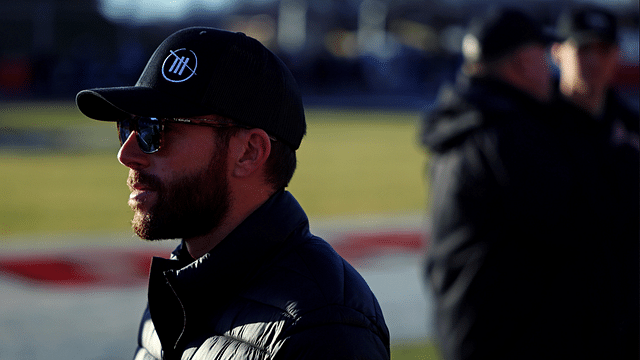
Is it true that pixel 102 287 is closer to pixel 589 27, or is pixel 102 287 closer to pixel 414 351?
pixel 414 351

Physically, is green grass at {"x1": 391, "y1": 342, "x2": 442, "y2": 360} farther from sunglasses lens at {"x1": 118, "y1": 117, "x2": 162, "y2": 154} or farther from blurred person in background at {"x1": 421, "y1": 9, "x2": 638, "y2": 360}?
sunglasses lens at {"x1": 118, "y1": 117, "x2": 162, "y2": 154}

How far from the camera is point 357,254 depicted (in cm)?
747

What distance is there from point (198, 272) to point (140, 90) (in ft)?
1.64

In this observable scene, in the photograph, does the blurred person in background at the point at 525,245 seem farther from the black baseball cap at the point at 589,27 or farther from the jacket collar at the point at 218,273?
the jacket collar at the point at 218,273

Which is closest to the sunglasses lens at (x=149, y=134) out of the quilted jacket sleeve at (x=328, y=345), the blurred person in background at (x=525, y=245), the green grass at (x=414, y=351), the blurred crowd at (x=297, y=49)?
the quilted jacket sleeve at (x=328, y=345)

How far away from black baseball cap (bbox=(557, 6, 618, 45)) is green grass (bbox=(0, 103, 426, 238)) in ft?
21.1

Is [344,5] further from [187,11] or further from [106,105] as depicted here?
[106,105]

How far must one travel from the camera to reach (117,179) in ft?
44.4

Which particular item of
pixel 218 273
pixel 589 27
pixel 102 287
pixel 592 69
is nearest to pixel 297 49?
pixel 102 287

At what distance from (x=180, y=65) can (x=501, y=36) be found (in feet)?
7.02

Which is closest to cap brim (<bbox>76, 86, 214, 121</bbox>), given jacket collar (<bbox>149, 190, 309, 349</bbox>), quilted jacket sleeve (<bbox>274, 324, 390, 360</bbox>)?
jacket collar (<bbox>149, 190, 309, 349</bbox>)

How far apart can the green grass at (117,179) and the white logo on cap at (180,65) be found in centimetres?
761

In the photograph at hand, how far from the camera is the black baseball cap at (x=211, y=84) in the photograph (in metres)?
1.80

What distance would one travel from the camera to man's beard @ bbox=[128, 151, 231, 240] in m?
1.86
